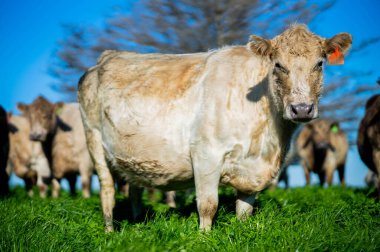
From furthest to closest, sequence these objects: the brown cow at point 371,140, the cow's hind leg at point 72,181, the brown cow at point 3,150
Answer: the cow's hind leg at point 72,181
the brown cow at point 3,150
the brown cow at point 371,140

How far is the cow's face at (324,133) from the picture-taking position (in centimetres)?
1516

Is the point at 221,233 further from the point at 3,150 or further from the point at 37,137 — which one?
the point at 37,137

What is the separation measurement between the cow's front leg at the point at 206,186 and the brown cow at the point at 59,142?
6462 millimetres

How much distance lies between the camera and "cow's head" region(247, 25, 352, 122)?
410 centimetres

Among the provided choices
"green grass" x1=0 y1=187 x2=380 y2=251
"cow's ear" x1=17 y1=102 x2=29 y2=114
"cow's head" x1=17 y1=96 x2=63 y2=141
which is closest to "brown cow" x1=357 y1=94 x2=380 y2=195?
"green grass" x1=0 y1=187 x2=380 y2=251

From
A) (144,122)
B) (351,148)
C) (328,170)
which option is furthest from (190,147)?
(351,148)

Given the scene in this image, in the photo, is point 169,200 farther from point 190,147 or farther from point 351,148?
point 351,148

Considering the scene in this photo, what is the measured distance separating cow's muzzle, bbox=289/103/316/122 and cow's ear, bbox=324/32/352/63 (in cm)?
84

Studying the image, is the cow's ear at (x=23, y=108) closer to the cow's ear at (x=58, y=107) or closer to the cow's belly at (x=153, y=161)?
the cow's ear at (x=58, y=107)

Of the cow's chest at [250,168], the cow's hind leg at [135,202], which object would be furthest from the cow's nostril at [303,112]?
the cow's hind leg at [135,202]

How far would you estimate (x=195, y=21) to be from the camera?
1178 cm

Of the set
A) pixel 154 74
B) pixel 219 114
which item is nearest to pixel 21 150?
pixel 154 74

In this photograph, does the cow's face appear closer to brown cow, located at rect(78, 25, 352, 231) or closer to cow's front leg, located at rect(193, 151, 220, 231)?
brown cow, located at rect(78, 25, 352, 231)

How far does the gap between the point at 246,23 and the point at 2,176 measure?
6.91m
